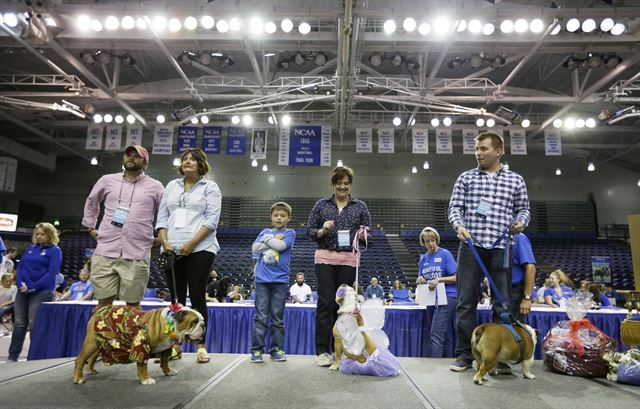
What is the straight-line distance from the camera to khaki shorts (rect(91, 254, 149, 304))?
2.55m

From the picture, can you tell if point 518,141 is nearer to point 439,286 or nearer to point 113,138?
point 439,286

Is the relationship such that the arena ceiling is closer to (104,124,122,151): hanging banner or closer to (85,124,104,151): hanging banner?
(85,124,104,151): hanging banner

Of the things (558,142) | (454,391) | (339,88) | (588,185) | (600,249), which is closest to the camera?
(454,391)

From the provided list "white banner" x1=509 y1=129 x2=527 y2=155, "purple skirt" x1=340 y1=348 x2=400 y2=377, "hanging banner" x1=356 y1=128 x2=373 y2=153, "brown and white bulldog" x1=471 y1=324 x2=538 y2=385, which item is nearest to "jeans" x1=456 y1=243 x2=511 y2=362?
"brown and white bulldog" x1=471 y1=324 x2=538 y2=385

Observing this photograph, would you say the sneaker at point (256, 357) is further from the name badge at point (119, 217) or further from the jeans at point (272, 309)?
the name badge at point (119, 217)

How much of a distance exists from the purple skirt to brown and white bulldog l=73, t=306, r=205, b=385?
98 centimetres

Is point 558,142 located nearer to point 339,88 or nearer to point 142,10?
point 339,88

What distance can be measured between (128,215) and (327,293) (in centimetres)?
150

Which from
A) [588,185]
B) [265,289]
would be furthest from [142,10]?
[588,185]

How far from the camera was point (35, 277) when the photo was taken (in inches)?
166

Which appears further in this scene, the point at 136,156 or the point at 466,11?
the point at 466,11

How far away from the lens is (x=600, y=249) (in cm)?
1677

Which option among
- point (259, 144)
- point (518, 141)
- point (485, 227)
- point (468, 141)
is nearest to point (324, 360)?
point (485, 227)

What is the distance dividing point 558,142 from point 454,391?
12.6 m
